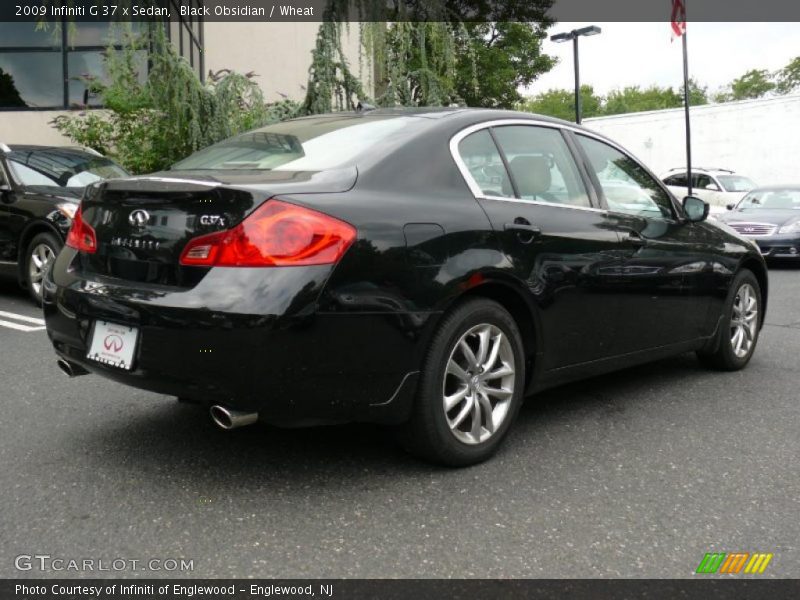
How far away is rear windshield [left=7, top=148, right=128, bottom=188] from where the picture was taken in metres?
→ 9.09

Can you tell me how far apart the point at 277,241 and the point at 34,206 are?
6.37 metres

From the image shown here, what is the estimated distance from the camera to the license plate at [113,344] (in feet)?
10.9

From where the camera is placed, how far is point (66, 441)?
4.10 m

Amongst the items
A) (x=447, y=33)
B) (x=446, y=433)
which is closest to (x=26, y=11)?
(x=447, y=33)

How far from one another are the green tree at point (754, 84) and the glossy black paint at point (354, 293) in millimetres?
83756

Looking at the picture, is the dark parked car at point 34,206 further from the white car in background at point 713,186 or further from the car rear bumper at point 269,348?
the white car in background at point 713,186

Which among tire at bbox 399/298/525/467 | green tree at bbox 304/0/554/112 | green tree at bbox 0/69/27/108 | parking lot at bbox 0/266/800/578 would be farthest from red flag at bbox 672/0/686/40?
tire at bbox 399/298/525/467

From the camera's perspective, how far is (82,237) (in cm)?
378

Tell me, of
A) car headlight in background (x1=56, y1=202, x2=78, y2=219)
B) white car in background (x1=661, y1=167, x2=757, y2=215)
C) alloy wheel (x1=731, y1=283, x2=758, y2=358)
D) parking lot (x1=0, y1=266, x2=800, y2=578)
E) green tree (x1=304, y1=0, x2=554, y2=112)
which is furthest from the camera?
white car in background (x1=661, y1=167, x2=757, y2=215)

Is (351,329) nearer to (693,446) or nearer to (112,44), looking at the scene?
(693,446)

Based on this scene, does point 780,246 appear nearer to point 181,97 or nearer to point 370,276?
point 181,97

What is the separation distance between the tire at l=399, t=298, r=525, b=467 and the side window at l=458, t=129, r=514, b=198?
22.2 inches

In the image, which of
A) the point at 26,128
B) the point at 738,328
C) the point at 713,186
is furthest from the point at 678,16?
the point at 738,328

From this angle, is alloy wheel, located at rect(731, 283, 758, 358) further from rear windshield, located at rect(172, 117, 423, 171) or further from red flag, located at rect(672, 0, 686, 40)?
red flag, located at rect(672, 0, 686, 40)
